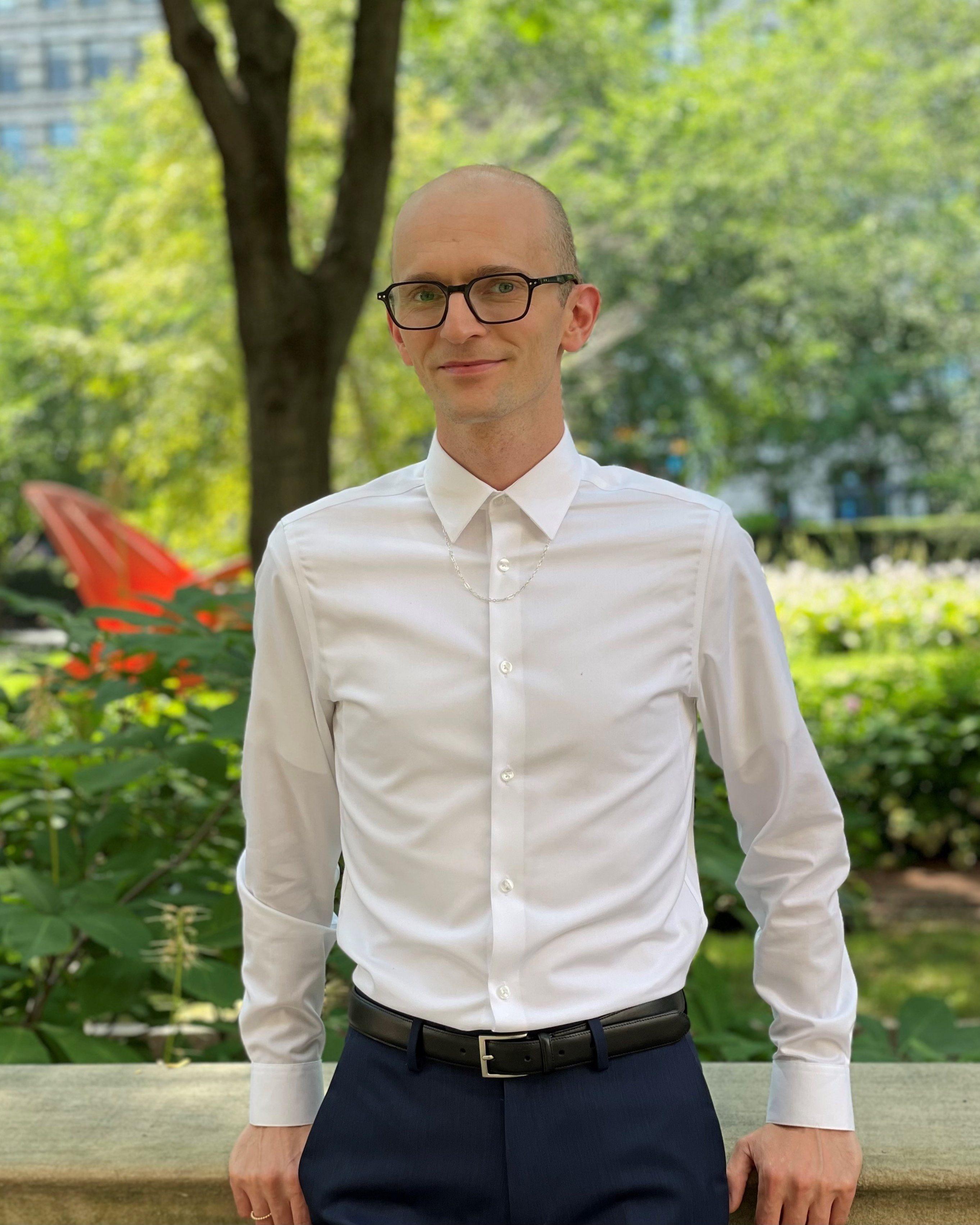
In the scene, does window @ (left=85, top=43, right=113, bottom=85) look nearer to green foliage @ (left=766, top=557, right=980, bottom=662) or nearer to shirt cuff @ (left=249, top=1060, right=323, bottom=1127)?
green foliage @ (left=766, top=557, right=980, bottom=662)

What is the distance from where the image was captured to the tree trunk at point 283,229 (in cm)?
489

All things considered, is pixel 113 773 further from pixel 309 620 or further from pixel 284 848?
pixel 309 620

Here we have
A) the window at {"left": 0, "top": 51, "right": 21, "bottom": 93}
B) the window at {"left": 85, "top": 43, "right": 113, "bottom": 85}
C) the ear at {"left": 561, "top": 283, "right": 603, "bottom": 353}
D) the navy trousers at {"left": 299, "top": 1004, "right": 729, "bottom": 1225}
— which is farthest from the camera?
the window at {"left": 0, "top": 51, "right": 21, "bottom": 93}

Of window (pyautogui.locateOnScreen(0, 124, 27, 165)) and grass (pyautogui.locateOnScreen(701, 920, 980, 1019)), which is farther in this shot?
window (pyautogui.locateOnScreen(0, 124, 27, 165))

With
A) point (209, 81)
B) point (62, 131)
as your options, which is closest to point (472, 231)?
point (209, 81)

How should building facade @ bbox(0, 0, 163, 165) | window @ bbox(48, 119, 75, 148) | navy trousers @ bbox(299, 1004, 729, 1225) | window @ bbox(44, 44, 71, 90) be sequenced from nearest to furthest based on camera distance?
navy trousers @ bbox(299, 1004, 729, 1225) < building facade @ bbox(0, 0, 163, 165) < window @ bbox(48, 119, 75, 148) < window @ bbox(44, 44, 71, 90)

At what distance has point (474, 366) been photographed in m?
1.59

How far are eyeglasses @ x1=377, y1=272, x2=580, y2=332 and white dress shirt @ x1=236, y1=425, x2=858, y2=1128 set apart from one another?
6.5 inches

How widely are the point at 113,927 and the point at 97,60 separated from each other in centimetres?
8030

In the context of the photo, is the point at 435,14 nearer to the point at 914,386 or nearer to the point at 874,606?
the point at 874,606

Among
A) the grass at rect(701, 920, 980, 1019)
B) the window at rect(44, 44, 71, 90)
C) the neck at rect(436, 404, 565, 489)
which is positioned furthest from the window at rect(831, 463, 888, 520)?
the window at rect(44, 44, 71, 90)

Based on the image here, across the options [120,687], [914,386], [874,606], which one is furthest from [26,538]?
[120,687]

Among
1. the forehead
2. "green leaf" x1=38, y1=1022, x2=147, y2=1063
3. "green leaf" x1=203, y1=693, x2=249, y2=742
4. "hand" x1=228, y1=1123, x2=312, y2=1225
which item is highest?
the forehead

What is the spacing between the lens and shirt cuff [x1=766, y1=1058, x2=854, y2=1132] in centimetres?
160
